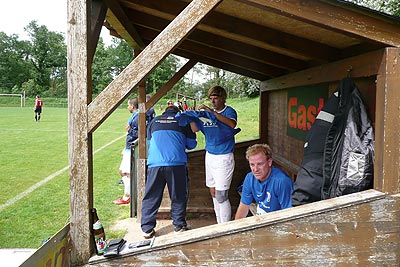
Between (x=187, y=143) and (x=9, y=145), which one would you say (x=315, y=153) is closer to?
(x=187, y=143)

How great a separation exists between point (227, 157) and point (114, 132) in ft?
49.2

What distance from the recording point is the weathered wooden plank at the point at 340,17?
6.32 ft

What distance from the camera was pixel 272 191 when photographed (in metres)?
2.57

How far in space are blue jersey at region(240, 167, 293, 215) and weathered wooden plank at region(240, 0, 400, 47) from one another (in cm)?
109

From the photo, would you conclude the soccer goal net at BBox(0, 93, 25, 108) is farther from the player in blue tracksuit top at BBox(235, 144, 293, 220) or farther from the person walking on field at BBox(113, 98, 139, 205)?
the player in blue tracksuit top at BBox(235, 144, 293, 220)

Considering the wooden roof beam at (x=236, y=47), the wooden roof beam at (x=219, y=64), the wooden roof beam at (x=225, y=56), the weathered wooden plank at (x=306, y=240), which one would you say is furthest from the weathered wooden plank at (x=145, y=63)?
the wooden roof beam at (x=219, y=64)

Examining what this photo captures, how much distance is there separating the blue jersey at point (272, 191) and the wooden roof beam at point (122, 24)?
71.3 inches

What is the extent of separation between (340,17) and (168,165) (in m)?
2.52

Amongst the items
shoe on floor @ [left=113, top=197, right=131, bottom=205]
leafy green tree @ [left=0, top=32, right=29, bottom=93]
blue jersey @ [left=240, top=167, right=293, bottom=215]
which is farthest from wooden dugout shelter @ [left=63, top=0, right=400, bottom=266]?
leafy green tree @ [left=0, top=32, right=29, bottom=93]

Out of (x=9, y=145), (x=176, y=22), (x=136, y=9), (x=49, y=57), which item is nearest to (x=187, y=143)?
(x=136, y=9)

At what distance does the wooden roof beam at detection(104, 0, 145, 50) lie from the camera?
309 centimetres

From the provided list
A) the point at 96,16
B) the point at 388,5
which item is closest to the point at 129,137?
the point at 96,16

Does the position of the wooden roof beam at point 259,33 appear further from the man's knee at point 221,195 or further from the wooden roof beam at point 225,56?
the man's knee at point 221,195

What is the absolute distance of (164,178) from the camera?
13.4 ft
